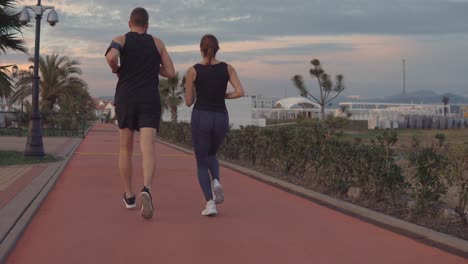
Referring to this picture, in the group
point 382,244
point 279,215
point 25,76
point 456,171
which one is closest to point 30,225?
point 279,215

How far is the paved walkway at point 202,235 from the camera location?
4.39 metres

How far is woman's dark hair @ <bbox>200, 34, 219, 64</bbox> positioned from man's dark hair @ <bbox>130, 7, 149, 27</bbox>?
60cm

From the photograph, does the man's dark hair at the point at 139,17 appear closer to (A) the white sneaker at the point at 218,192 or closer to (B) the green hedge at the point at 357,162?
(A) the white sneaker at the point at 218,192

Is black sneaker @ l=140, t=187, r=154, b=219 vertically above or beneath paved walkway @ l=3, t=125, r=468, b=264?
above

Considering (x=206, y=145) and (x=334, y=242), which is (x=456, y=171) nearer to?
(x=334, y=242)

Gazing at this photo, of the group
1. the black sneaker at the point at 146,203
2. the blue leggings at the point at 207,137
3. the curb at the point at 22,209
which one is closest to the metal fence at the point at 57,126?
the curb at the point at 22,209

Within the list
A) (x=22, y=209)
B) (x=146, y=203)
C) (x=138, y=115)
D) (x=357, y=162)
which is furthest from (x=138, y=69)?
(x=357, y=162)

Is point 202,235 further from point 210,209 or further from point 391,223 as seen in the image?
point 391,223

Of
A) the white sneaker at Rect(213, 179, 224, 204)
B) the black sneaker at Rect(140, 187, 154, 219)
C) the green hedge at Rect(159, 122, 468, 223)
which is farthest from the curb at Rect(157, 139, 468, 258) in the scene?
the black sneaker at Rect(140, 187, 154, 219)

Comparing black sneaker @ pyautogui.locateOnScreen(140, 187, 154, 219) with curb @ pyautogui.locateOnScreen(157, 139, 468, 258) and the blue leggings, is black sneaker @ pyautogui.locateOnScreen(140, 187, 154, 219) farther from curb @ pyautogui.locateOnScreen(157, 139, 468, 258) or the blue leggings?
curb @ pyautogui.locateOnScreen(157, 139, 468, 258)

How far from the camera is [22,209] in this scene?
19.6 feet

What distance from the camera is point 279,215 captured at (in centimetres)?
634

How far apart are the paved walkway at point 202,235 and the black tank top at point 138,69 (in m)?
1.21

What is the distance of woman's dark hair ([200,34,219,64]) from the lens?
5.80m
